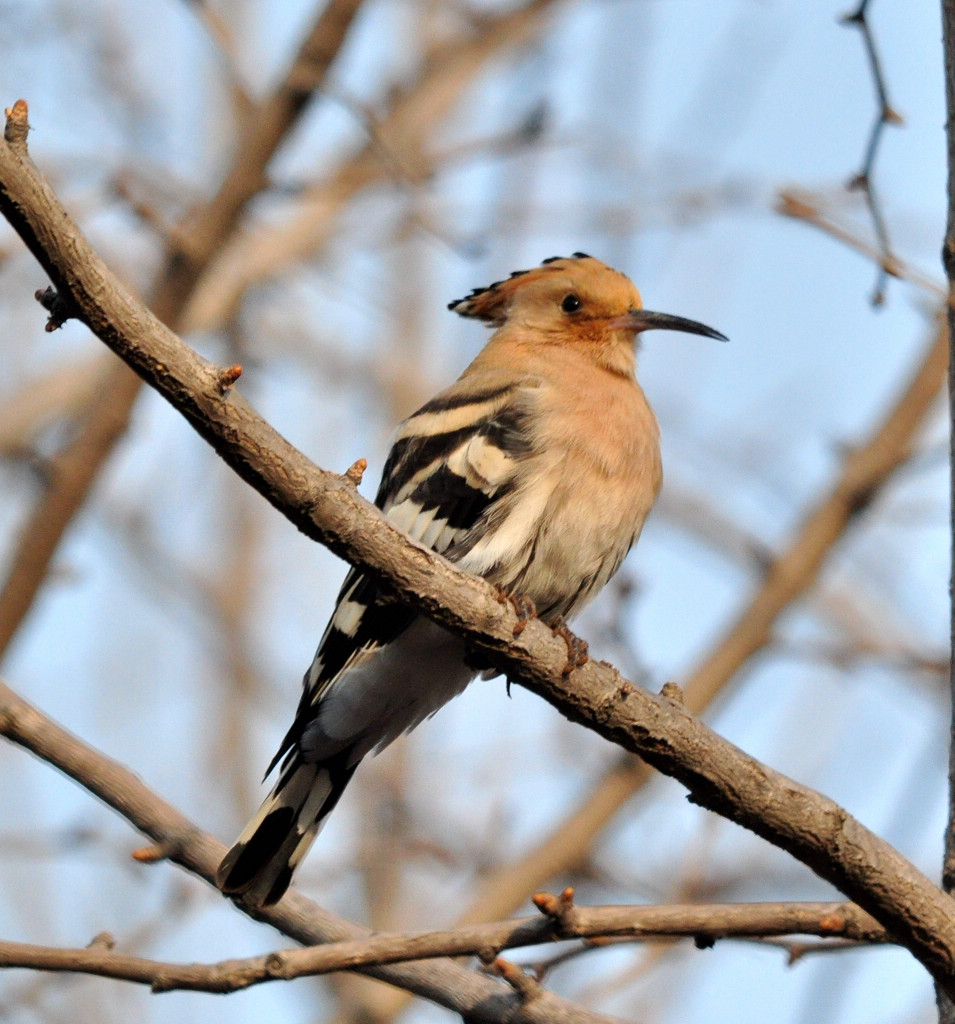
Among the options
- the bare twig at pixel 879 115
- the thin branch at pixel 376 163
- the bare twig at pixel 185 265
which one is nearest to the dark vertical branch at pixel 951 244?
the bare twig at pixel 879 115

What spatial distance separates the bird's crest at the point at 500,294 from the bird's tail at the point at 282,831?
59.4 inches

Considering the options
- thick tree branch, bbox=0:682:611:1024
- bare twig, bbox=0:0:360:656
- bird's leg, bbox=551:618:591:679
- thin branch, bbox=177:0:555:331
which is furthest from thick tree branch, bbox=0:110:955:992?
thin branch, bbox=177:0:555:331

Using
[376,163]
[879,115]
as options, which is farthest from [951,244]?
[376,163]

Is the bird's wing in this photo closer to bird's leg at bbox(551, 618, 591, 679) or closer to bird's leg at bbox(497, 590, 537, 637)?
bird's leg at bbox(497, 590, 537, 637)

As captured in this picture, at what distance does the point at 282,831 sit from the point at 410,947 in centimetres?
100

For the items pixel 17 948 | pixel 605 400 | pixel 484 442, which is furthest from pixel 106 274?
pixel 605 400

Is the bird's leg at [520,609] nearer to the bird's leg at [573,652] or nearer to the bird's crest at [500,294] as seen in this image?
the bird's leg at [573,652]

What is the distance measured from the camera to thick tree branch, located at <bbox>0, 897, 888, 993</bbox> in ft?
6.05

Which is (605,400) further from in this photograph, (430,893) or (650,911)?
(430,893)

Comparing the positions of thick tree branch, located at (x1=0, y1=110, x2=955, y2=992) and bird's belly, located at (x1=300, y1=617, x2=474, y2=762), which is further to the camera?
bird's belly, located at (x1=300, y1=617, x2=474, y2=762)

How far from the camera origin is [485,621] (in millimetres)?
2066

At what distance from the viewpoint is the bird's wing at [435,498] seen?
2.85m

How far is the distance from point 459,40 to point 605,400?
3.01 m

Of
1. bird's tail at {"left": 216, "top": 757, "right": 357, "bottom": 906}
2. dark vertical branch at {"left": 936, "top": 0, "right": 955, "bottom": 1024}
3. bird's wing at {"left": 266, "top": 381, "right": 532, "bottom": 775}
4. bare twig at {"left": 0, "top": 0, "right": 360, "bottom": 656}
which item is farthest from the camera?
bare twig at {"left": 0, "top": 0, "right": 360, "bottom": 656}
